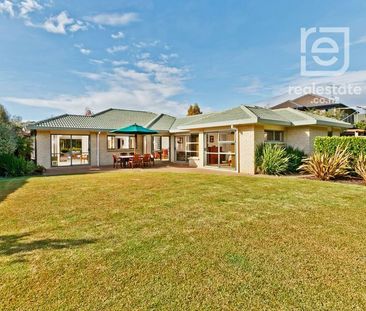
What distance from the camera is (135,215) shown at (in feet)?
21.2

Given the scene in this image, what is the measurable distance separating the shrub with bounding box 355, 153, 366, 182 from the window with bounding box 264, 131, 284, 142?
19.0 ft

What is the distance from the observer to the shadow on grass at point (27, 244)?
4332 millimetres

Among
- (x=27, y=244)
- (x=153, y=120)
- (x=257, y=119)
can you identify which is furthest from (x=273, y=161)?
(x=153, y=120)

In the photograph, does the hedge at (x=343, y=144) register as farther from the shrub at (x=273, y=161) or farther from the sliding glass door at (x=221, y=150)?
the sliding glass door at (x=221, y=150)

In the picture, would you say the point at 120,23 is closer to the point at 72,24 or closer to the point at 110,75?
the point at 72,24

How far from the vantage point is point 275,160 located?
15125 mm

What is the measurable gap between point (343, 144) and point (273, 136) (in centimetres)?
490

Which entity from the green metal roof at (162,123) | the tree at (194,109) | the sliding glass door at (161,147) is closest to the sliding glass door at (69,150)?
the green metal roof at (162,123)

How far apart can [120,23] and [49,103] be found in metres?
23.9

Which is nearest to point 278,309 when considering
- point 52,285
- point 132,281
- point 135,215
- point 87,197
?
point 132,281

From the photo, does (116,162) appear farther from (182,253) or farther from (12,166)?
(182,253)

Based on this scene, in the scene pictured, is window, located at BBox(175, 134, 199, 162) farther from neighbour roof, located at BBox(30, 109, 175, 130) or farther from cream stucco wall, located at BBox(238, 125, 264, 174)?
cream stucco wall, located at BBox(238, 125, 264, 174)

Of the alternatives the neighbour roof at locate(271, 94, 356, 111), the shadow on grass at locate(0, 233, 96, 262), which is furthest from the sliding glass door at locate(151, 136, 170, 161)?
the neighbour roof at locate(271, 94, 356, 111)

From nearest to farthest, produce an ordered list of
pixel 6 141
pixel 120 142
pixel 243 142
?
pixel 6 141, pixel 243 142, pixel 120 142
